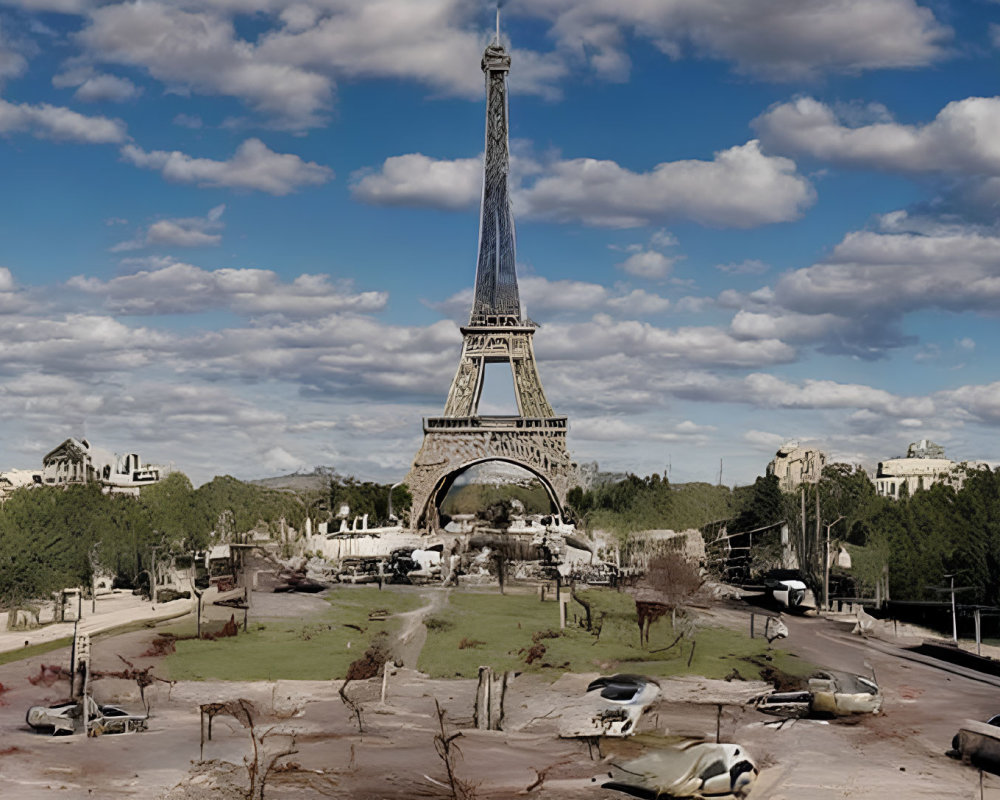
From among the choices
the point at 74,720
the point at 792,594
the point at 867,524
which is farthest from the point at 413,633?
the point at 867,524

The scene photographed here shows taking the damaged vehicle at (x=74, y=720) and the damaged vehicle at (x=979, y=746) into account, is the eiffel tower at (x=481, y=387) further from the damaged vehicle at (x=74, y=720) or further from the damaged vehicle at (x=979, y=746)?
the damaged vehicle at (x=979, y=746)

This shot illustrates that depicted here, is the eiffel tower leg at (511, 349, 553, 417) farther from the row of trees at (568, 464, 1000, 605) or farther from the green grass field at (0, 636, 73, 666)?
the green grass field at (0, 636, 73, 666)

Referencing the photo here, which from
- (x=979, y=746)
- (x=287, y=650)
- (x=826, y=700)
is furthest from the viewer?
(x=287, y=650)

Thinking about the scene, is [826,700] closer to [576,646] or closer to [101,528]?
[576,646]

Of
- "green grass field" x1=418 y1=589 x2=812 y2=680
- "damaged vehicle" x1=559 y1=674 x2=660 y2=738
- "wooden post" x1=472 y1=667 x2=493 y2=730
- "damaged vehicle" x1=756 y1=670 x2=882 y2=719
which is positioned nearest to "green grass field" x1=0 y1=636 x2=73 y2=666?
"green grass field" x1=418 y1=589 x2=812 y2=680

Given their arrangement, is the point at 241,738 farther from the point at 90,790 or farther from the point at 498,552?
the point at 498,552

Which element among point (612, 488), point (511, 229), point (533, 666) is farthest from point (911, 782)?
point (612, 488)
